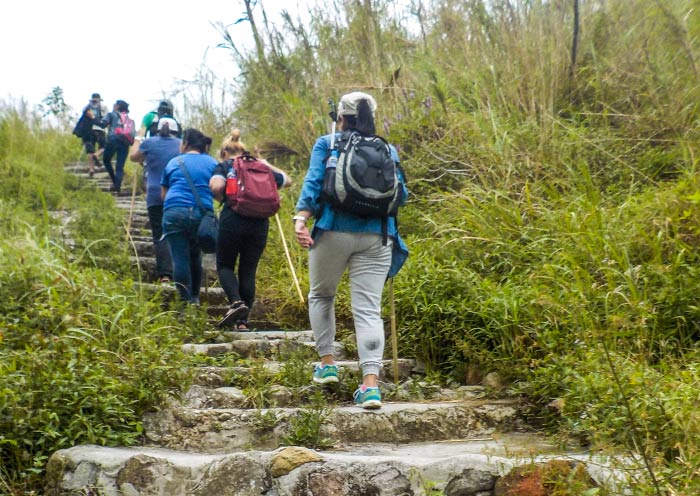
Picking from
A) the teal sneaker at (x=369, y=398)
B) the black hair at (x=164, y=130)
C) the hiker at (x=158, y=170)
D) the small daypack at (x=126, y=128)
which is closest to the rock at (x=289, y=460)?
the teal sneaker at (x=369, y=398)

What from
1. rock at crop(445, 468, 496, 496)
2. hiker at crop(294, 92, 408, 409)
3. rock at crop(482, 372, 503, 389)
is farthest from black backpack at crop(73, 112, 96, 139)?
rock at crop(445, 468, 496, 496)

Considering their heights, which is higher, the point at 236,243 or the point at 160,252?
the point at 236,243

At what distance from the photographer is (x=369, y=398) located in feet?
14.2

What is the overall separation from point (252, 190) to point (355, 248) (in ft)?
5.65

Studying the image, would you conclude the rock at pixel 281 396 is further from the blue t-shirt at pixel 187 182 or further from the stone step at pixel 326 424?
the blue t-shirt at pixel 187 182

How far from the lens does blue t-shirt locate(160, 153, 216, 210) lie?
20.7 ft

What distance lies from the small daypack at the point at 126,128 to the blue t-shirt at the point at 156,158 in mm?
4175

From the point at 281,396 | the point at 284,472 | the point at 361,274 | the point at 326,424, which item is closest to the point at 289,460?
the point at 284,472

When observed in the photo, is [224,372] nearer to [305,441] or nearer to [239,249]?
[305,441]

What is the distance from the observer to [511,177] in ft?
22.4

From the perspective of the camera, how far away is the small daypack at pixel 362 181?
13.9 feet

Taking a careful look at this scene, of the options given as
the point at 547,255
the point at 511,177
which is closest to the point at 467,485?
the point at 547,255

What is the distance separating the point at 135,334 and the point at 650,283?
9.80 ft

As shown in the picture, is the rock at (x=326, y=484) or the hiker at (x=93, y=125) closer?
the rock at (x=326, y=484)
